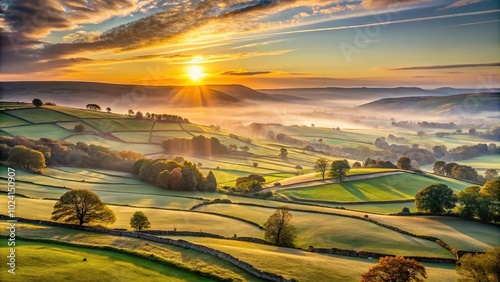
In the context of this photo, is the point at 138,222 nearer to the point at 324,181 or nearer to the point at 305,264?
the point at 305,264

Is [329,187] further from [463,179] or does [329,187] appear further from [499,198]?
[463,179]

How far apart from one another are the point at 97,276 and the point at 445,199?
189ft

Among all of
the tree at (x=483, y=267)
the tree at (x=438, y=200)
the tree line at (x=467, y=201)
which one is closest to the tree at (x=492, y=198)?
the tree line at (x=467, y=201)

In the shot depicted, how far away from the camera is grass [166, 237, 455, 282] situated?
104ft

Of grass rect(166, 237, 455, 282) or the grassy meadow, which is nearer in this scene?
the grassy meadow

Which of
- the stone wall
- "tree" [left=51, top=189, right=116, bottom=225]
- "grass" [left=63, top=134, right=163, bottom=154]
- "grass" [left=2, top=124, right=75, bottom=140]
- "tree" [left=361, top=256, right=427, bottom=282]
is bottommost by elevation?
the stone wall

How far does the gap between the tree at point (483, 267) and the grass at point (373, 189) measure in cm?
4532

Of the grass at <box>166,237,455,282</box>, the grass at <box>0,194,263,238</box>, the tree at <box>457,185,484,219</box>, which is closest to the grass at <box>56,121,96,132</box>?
the grass at <box>0,194,263,238</box>

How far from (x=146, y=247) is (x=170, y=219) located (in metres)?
16.3

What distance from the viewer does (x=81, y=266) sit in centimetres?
2717

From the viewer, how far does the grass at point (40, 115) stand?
117m

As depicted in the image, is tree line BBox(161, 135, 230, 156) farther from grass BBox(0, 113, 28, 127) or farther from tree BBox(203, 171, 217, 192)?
grass BBox(0, 113, 28, 127)

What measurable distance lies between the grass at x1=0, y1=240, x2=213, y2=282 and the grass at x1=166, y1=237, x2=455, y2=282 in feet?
21.2

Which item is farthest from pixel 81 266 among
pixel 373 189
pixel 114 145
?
pixel 114 145
